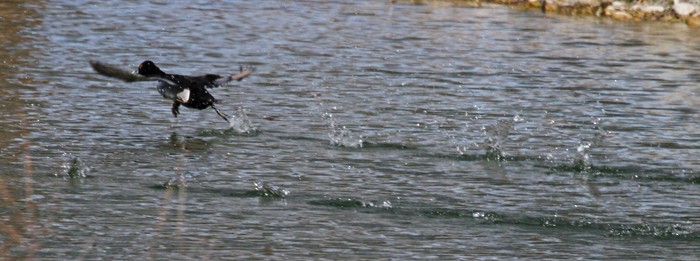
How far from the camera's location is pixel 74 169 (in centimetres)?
894

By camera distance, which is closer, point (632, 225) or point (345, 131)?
point (632, 225)

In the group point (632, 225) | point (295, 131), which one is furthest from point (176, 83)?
point (632, 225)

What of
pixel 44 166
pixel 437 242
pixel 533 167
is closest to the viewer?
pixel 437 242

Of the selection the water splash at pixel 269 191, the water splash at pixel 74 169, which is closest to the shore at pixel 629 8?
the water splash at pixel 269 191

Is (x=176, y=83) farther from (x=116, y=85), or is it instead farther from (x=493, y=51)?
(x=493, y=51)

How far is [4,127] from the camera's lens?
34.3 feet

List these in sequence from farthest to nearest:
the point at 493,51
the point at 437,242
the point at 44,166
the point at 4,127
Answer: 1. the point at 493,51
2. the point at 4,127
3. the point at 44,166
4. the point at 437,242

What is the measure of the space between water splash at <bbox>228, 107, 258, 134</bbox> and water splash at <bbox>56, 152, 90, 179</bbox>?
1.94 metres

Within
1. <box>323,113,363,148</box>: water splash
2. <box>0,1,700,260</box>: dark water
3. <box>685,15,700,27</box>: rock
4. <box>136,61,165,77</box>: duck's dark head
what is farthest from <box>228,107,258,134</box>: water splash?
<box>685,15,700,27</box>: rock

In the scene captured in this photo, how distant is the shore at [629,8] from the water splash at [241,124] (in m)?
10.1

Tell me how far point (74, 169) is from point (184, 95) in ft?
6.28

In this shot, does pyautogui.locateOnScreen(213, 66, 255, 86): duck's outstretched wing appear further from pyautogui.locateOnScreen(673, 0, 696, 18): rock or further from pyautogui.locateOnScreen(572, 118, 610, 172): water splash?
pyautogui.locateOnScreen(673, 0, 696, 18): rock

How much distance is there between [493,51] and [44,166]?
26.9 ft

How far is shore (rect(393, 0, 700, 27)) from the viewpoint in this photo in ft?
65.0
